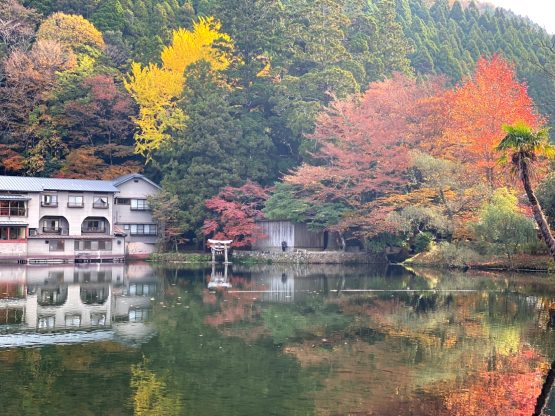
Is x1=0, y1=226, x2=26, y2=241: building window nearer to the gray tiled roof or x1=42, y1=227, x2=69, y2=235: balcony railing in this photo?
x1=42, y1=227, x2=69, y2=235: balcony railing

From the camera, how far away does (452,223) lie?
1706 inches

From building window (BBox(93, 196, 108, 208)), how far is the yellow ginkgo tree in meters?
6.16

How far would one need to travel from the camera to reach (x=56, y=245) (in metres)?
49.5

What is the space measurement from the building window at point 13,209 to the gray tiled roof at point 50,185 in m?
1.01

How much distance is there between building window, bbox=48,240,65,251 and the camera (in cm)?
4921

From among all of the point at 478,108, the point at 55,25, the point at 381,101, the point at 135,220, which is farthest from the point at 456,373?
the point at 55,25

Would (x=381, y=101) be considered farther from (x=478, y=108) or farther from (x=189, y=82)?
(x=189, y=82)

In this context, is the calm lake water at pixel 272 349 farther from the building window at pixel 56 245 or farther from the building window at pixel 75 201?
the building window at pixel 75 201

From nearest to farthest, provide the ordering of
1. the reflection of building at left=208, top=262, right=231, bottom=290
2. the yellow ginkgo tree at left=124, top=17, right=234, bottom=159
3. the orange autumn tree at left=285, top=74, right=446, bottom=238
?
→ 1. the reflection of building at left=208, top=262, right=231, bottom=290
2. the orange autumn tree at left=285, top=74, right=446, bottom=238
3. the yellow ginkgo tree at left=124, top=17, right=234, bottom=159

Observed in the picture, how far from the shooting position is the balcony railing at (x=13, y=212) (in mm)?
47850

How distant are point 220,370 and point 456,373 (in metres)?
5.09

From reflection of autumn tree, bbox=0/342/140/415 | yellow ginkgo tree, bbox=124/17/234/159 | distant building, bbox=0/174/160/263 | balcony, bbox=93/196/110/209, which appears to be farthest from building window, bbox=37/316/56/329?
yellow ginkgo tree, bbox=124/17/234/159

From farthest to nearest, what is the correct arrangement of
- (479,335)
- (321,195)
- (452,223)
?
(321,195) → (452,223) → (479,335)

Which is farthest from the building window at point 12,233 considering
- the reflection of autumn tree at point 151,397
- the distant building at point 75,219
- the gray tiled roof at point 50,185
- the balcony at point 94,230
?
the reflection of autumn tree at point 151,397
